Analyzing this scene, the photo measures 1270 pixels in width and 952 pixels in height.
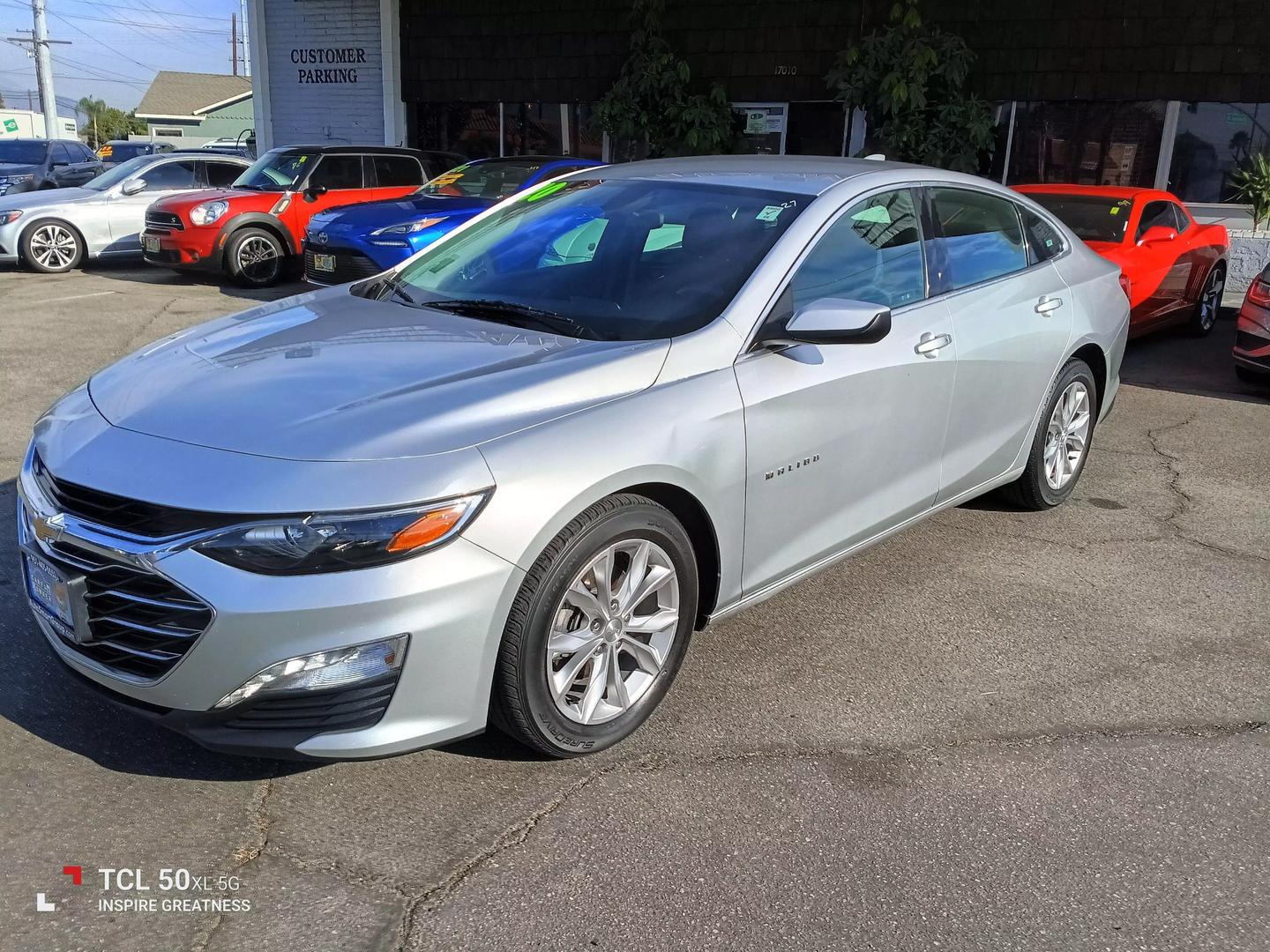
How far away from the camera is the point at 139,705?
2.73 metres

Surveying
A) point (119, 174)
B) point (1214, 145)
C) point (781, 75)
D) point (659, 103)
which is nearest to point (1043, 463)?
point (1214, 145)

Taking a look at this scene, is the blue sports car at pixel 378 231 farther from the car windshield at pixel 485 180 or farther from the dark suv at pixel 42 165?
the dark suv at pixel 42 165

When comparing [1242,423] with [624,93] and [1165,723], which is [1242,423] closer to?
[1165,723]

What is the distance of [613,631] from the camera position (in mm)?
3119

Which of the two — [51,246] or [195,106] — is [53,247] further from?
[195,106]

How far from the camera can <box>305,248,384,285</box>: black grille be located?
9727mm

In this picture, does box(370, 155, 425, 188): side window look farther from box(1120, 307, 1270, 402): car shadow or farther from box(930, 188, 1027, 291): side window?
box(930, 188, 1027, 291): side window

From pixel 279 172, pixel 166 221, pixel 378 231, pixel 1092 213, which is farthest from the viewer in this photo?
pixel 279 172

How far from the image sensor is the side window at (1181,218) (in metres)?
9.73

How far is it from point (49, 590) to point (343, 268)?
7351 mm

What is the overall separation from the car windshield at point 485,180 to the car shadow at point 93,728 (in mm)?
8387

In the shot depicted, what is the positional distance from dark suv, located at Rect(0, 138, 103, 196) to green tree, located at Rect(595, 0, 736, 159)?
9.14m

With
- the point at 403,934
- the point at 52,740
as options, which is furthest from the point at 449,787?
the point at 52,740

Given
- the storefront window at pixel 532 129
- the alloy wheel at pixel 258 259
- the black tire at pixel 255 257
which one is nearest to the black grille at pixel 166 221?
the black tire at pixel 255 257
